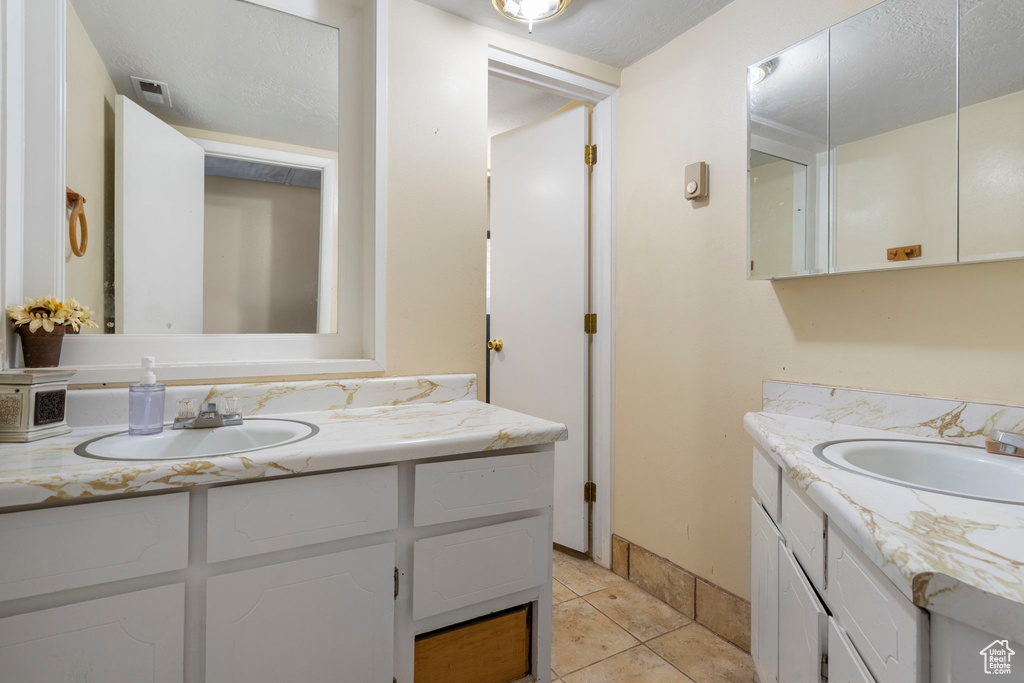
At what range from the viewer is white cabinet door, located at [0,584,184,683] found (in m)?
0.81

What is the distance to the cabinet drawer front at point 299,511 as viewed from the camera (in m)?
0.95

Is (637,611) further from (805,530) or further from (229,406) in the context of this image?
(229,406)

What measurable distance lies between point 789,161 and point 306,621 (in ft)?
5.63

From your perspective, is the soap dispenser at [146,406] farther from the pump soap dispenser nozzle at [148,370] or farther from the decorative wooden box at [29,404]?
the decorative wooden box at [29,404]

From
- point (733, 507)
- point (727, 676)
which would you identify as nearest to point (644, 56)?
point (733, 507)

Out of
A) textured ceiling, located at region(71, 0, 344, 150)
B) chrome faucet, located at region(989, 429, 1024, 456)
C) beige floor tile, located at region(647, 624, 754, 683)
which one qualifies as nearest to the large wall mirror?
chrome faucet, located at region(989, 429, 1024, 456)

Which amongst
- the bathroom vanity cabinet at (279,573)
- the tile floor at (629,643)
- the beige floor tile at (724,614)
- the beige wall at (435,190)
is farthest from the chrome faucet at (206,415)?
the beige floor tile at (724,614)

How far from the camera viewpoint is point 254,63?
152cm

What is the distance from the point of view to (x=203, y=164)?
1.45m

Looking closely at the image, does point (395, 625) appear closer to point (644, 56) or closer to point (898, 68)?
point (898, 68)

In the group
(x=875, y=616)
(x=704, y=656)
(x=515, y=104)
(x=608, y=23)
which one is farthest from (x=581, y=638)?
(x=515, y=104)

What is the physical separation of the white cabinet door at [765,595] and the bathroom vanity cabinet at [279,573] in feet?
1.78

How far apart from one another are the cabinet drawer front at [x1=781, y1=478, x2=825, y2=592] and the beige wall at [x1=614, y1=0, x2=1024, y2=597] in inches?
20.9

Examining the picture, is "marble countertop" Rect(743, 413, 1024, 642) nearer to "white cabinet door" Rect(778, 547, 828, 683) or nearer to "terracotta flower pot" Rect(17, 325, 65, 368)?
"white cabinet door" Rect(778, 547, 828, 683)
